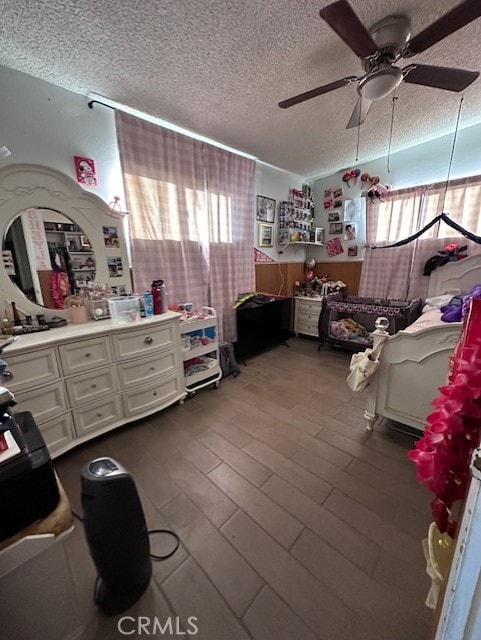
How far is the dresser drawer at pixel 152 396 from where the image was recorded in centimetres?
190

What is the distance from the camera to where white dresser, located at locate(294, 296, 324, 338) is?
374 centimetres

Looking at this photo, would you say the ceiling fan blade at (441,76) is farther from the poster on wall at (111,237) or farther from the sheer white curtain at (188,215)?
the poster on wall at (111,237)

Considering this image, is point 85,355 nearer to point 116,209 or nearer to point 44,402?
point 44,402

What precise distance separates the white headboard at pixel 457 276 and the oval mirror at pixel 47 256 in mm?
3733

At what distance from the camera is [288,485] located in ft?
4.78

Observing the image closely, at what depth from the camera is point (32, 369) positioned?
4.74ft

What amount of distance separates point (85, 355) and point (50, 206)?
3.70 ft

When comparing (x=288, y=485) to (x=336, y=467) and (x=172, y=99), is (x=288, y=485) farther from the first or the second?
(x=172, y=99)

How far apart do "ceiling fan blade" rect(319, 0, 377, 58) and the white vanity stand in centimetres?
180

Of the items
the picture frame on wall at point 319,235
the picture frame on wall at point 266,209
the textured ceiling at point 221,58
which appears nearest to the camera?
the textured ceiling at point 221,58

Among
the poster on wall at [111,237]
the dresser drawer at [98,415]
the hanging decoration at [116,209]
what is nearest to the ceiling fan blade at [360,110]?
the hanging decoration at [116,209]

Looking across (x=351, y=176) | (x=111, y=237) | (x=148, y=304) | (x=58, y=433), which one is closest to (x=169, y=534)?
(x=58, y=433)

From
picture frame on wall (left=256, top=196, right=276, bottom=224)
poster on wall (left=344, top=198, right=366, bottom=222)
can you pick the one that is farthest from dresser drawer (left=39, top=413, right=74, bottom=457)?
poster on wall (left=344, top=198, right=366, bottom=222)

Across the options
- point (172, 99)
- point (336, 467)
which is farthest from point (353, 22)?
point (336, 467)
